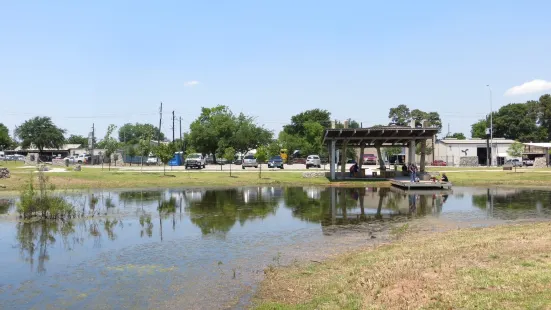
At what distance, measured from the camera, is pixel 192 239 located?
15.5 metres

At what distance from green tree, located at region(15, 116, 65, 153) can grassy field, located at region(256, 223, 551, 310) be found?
10954cm

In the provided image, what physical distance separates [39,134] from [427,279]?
Answer: 372 ft

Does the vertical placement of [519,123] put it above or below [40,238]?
above

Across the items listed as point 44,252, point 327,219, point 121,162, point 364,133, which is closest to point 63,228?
point 44,252

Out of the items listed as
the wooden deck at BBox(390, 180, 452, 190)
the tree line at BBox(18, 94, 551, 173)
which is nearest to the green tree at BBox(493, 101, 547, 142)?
the tree line at BBox(18, 94, 551, 173)

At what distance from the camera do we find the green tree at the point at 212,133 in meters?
81.9

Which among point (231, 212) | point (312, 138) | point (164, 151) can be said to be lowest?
point (231, 212)

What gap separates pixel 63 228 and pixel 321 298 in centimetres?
1314

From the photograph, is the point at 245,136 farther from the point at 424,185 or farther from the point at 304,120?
the point at 424,185

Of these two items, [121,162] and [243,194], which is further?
[121,162]

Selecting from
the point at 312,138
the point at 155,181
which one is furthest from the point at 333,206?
the point at 312,138

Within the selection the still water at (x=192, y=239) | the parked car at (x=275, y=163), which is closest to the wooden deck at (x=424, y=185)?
the still water at (x=192, y=239)

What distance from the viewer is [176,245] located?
48.0ft

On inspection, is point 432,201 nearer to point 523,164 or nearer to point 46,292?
point 46,292
